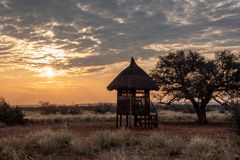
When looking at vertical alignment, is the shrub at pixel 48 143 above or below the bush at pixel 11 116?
below

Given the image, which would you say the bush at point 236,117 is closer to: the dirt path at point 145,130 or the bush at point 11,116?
the dirt path at point 145,130

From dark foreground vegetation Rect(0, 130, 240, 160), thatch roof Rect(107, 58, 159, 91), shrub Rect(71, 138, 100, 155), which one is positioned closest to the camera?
dark foreground vegetation Rect(0, 130, 240, 160)

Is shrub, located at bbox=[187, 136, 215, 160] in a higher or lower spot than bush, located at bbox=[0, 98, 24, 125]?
lower

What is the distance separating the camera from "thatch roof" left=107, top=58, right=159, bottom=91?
2909 cm

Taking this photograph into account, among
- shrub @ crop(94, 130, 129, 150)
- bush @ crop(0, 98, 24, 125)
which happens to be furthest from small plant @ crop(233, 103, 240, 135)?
bush @ crop(0, 98, 24, 125)

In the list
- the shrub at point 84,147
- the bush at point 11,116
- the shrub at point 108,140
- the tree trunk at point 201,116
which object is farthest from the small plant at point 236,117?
the bush at point 11,116

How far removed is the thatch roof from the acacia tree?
6.98 meters

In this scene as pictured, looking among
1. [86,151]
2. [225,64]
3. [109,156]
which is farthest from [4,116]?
[109,156]

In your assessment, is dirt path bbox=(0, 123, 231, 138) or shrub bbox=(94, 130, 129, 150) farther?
dirt path bbox=(0, 123, 231, 138)

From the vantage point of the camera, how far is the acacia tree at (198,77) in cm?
3594

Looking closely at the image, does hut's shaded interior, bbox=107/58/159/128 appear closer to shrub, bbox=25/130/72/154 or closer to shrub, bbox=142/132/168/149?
shrub, bbox=25/130/72/154

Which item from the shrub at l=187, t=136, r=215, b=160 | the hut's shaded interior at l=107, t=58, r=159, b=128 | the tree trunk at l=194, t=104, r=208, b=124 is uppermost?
the hut's shaded interior at l=107, t=58, r=159, b=128

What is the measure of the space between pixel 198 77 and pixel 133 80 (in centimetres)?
890

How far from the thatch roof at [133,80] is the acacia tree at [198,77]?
698 cm
